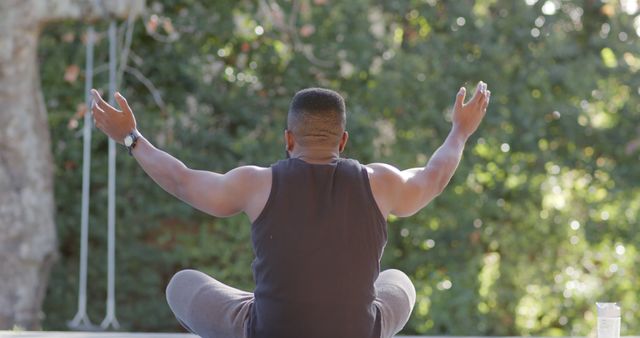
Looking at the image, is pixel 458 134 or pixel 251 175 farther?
pixel 458 134

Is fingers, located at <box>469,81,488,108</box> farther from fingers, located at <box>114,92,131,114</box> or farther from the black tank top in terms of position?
fingers, located at <box>114,92,131,114</box>

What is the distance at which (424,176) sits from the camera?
10.5 ft

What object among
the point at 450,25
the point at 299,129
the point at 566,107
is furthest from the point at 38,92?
the point at 299,129

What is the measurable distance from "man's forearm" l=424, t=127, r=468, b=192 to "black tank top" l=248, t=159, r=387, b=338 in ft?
0.96

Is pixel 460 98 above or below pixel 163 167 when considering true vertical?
above

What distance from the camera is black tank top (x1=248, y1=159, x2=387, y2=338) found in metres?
2.91

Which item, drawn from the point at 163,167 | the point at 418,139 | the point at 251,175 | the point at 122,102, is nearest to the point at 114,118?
the point at 122,102

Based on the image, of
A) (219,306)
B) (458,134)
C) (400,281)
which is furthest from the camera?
(400,281)

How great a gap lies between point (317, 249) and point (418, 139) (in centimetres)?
325

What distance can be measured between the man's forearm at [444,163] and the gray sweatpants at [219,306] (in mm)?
403

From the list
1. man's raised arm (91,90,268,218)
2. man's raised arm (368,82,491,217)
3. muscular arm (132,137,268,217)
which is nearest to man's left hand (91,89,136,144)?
man's raised arm (91,90,268,218)

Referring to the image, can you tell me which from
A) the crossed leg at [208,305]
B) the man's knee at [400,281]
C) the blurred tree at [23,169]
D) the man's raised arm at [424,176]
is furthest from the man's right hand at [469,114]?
the blurred tree at [23,169]

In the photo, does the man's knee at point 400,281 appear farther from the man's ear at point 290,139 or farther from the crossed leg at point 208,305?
the man's ear at point 290,139

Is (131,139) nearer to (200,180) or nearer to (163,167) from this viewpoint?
(163,167)
